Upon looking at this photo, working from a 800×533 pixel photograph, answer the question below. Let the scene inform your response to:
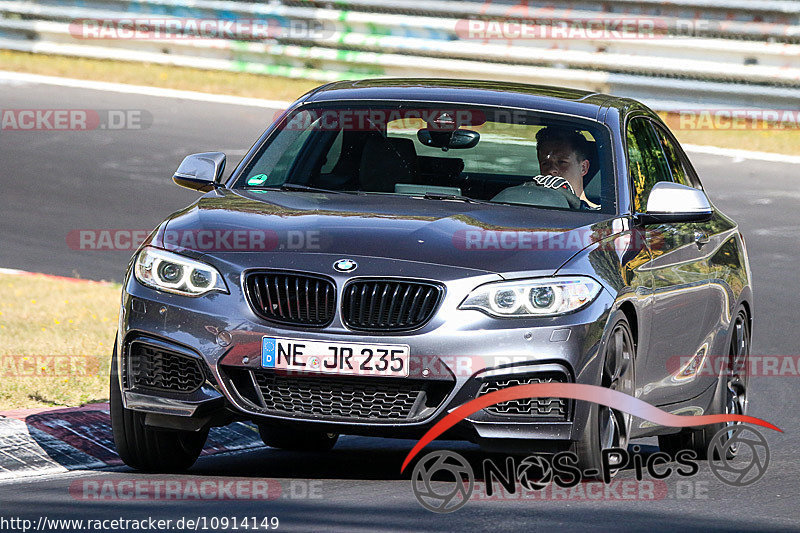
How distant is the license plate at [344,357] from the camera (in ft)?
19.8

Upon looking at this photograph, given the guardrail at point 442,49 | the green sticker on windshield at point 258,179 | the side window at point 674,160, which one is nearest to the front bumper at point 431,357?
the green sticker on windshield at point 258,179

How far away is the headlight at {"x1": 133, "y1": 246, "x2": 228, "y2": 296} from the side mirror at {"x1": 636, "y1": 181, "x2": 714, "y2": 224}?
80.5 inches

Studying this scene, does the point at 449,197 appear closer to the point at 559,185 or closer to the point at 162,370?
the point at 559,185

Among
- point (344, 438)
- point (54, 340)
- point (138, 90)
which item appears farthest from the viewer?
point (138, 90)

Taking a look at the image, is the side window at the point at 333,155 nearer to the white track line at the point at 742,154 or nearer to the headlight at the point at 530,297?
the headlight at the point at 530,297

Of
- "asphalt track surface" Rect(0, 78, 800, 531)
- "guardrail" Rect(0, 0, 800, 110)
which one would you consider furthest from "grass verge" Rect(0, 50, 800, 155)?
"asphalt track surface" Rect(0, 78, 800, 531)

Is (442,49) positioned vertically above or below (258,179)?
below

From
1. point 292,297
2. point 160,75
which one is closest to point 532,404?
point 292,297

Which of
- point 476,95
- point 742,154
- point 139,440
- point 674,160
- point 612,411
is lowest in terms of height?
point 742,154

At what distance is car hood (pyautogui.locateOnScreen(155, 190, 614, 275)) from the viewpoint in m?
6.26

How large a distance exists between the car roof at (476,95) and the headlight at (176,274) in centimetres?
183

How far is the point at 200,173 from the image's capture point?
25.0 feet

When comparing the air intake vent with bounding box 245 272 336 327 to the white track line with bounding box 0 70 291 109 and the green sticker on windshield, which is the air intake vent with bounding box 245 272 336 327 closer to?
the green sticker on windshield

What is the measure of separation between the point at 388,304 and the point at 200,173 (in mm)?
1851
